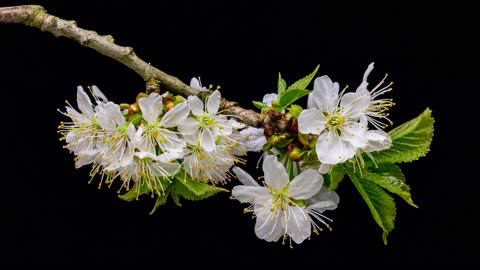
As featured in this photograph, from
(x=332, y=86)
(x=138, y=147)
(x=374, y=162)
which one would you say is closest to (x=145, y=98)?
(x=138, y=147)

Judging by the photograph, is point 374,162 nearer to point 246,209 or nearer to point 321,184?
point 321,184

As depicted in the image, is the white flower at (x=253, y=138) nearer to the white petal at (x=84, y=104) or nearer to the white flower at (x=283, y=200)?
the white flower at (x=283, y=200)

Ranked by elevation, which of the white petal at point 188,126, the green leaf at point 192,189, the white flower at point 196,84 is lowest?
the green leaf at point 192,189

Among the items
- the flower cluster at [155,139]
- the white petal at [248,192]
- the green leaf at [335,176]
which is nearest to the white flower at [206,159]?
the flower cluster at [155,139]

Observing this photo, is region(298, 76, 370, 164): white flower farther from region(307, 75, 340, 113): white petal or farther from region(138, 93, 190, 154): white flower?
region(138, 93, 190, 154): white flower

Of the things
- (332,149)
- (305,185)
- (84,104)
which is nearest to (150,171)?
(84,104)
